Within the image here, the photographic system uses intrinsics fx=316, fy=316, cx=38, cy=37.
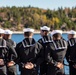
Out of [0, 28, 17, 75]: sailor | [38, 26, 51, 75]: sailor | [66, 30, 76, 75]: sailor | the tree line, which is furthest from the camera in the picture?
the tree line

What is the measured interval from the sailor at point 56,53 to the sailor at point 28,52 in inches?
12.9

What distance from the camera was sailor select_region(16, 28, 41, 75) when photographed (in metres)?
7.51

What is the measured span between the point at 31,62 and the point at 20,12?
144170mm

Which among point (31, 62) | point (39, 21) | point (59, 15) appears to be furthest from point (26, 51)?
point (59, 15)

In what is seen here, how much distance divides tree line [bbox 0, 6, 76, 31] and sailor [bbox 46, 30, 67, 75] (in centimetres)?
13001

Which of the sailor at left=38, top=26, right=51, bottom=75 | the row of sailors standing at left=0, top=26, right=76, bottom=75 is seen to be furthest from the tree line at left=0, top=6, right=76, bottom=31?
the row of sailors standing at left=0, top=26, right=76, bottom=75

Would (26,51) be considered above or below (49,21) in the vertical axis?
above

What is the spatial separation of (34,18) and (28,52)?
459 ft

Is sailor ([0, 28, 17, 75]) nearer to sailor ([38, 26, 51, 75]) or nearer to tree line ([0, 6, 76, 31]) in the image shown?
sailor ([38, 26, 51, 75])

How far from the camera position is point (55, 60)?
7555mm

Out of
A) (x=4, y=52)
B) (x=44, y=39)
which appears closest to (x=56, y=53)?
(x=44, y=39)

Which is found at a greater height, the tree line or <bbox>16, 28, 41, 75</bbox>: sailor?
<bbox>16, 28, 41, 75</bbox>: sailor

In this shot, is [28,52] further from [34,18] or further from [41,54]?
[34,18]

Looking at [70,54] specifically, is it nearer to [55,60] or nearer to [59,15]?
Answer: [55,60]
